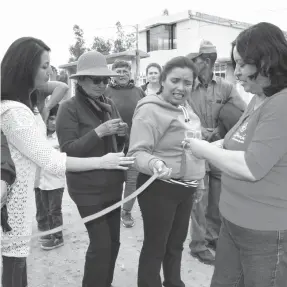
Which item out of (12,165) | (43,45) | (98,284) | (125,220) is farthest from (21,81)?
(125,220)

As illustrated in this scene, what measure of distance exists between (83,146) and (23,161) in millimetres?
631

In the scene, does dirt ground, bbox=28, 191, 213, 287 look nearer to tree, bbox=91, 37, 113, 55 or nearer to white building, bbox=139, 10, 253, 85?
white building, bbox=139, 10, 253, 85

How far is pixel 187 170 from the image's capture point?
244 centimetres

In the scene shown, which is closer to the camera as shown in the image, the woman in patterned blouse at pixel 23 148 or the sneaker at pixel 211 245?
the woman in patterned blouse at pixel 23 148

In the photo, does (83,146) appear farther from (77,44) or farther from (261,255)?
(77,44)

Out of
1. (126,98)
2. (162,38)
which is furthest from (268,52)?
(162,38)

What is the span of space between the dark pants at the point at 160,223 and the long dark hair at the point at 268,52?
1073 mm

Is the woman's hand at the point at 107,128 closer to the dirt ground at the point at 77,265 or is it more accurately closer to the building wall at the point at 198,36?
the dirt ground at the point at 77,265

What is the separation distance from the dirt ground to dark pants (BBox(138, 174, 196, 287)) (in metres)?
0.58

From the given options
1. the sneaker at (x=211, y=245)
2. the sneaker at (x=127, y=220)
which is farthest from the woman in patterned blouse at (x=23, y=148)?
the sneaker at (x=127, y=220)

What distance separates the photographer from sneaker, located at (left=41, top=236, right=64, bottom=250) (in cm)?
374

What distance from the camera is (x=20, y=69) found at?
1.79 m

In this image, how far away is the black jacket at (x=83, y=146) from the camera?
96.3 inches

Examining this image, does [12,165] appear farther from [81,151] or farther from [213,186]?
[213,186]
